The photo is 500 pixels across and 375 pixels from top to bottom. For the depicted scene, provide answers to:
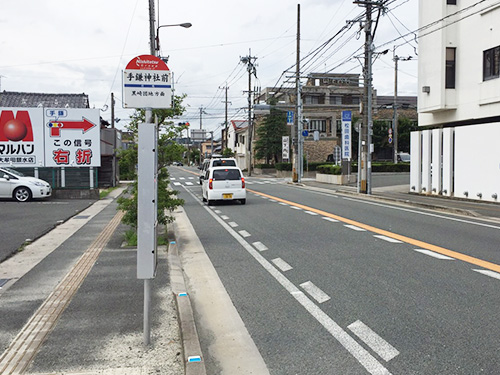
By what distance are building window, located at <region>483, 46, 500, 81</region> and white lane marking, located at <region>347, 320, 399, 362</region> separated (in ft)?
61.1

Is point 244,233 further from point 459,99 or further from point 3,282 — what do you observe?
point 459,99

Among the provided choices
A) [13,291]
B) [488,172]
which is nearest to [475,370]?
[13,291]

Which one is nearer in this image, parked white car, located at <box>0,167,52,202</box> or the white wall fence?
the white wall fence

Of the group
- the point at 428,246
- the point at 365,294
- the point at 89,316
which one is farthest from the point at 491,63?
the point at 89,316

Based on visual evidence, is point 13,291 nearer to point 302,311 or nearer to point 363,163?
point 302,311

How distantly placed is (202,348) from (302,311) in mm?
1524

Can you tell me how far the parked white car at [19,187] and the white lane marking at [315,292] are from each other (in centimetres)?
1788

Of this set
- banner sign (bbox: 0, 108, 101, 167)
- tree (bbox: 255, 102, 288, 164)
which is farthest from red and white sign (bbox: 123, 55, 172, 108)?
tree (bbox: 255, 102, 288, 164)

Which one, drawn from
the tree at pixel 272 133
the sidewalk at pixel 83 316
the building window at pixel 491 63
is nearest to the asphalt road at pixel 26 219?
the sidewalk at pixel 83 316

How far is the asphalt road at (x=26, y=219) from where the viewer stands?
449 inches

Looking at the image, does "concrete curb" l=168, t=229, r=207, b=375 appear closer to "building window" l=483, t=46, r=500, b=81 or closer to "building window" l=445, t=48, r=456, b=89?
"building window" l=483, t=46, r=500, b=81

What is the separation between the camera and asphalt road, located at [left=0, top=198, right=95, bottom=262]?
11398 millimetres

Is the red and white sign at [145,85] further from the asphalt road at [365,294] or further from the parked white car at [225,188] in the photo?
the parked white car at [225,188]

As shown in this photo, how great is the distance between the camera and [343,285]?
7.31m
